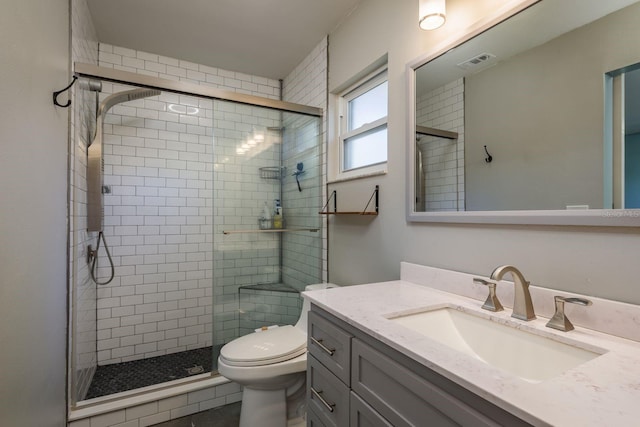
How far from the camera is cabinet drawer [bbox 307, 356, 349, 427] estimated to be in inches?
40.6

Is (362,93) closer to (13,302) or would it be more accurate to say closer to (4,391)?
(13,302)

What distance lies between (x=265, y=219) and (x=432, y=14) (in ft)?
5.74

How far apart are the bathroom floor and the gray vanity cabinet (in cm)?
101

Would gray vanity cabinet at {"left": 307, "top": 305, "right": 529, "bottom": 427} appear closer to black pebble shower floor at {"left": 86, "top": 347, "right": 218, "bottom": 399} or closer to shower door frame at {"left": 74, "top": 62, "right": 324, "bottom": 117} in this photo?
black pebble shower floor at {"left": 86, "top": 347, "right": 218, "bottom": 399}

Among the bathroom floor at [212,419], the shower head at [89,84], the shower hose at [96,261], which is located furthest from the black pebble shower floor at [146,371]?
the shower head at [89,84]

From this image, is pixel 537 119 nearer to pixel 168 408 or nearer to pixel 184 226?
pixel 168 408

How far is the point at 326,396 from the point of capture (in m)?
1.14

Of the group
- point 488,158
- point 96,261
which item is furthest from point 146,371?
point 488,158

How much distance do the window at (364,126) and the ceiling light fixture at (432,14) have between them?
1.76 feet

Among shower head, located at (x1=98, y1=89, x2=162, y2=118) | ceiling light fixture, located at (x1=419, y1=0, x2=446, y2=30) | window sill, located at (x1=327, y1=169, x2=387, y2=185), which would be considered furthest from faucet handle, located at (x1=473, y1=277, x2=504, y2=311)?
shower head, located at (x1=98, y1=89, x2=162, y2=118)

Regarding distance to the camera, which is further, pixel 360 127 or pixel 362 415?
pixel 360 127

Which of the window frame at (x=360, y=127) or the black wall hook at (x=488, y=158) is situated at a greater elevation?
the window frame at (x=360, y=127)

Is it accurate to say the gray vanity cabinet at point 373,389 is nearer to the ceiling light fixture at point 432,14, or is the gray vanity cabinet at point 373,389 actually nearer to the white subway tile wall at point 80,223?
the ceiling light fixture at point 432,14

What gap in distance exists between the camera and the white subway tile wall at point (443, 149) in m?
1.34
